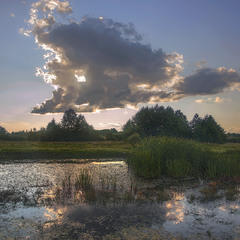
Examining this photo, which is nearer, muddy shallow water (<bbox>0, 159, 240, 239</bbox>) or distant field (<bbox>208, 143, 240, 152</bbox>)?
muddy shallow water (<bbox>0, 159, 240, 239</bbox>)

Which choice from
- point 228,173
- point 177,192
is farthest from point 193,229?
point 228,173

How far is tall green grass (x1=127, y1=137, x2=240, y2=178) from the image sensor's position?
50.1 feet

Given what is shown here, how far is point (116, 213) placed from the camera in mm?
8188

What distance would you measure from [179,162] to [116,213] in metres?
7.88

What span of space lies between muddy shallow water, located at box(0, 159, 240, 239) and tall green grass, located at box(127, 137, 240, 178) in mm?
2862

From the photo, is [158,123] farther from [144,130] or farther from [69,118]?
[69,118]

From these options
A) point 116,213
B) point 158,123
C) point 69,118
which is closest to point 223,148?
point 158,123

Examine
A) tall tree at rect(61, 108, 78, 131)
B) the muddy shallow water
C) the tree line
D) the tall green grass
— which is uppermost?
tall tree at rect(61, 108, 78, 131)

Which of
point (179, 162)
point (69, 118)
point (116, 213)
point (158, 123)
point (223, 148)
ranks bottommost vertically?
point (116, 213)

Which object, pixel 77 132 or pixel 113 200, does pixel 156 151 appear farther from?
pixel 77 132

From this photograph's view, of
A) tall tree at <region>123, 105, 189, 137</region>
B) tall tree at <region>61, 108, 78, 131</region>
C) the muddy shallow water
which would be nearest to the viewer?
the muddy shallow water

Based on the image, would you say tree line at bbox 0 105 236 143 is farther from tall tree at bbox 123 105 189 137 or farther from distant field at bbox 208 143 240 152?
distant field at bbox 208 143 240 152

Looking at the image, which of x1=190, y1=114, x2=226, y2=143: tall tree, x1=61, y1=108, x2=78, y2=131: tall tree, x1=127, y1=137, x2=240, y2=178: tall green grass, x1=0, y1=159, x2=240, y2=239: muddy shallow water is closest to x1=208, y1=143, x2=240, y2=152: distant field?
x1=127, y1=137, x2=240, y2=178: tall green grass

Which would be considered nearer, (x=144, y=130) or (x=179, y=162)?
(x=179, y=162)
